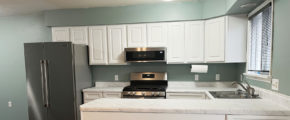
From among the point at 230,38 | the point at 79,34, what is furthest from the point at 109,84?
the point at 230,38

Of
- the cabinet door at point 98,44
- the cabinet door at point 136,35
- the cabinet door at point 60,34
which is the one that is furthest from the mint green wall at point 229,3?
the cabinet door at point 60,34

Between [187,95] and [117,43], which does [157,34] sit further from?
[187,95]

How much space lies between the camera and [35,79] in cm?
262

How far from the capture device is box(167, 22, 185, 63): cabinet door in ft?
9.16

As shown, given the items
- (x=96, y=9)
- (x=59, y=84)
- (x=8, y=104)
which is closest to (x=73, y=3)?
(x=96, y=9)

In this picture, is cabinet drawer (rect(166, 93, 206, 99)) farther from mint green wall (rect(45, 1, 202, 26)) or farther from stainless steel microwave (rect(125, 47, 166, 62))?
mint green wall (rect(45, 1, 202, 26))

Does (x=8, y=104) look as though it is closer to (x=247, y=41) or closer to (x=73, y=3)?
(x=73, y=3)

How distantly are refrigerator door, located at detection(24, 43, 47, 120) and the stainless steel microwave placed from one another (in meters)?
1.60

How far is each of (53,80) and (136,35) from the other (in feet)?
5.80

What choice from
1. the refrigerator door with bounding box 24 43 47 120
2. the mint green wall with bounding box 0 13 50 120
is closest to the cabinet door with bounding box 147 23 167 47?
the refrigerator door with bounding box 24 43 47 120

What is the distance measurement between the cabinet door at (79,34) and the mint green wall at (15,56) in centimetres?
76

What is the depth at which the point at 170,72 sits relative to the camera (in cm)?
312

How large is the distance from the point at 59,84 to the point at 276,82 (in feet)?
10.4

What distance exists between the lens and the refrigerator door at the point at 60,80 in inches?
100.0
